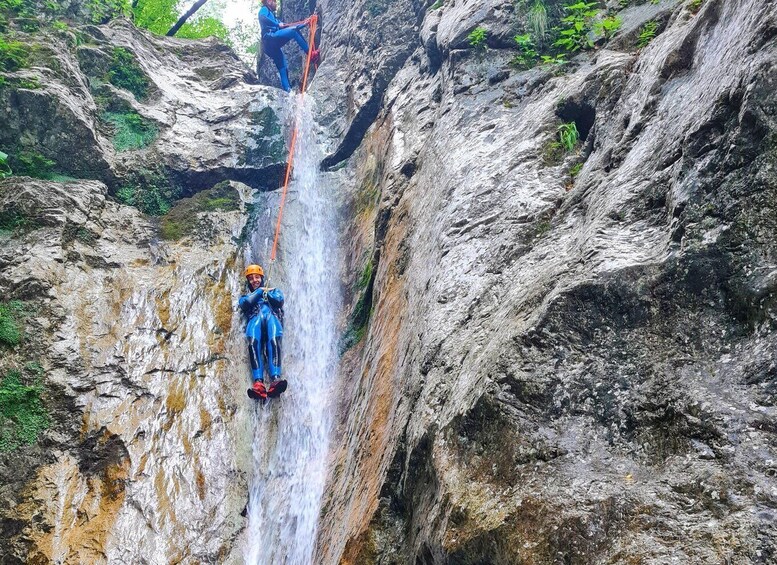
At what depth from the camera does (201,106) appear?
12086 mm

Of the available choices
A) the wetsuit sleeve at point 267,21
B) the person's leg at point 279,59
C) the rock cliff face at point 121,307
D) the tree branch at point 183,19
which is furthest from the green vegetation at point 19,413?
the tree branch at point 183,19

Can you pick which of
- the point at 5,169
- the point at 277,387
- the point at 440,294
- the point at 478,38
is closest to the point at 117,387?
the point at 277,387

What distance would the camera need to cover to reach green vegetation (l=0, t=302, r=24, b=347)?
7016 millimetres

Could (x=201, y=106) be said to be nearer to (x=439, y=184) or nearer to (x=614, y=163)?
(x=439, y=184)

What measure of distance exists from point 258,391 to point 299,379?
866mm

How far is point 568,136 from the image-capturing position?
583 centimetres

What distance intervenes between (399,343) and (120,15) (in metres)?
11.3

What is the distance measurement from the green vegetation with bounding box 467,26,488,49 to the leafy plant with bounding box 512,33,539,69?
20.4 inches

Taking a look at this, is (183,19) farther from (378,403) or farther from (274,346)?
(378,403)

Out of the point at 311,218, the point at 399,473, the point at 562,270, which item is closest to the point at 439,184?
the point at 562,270

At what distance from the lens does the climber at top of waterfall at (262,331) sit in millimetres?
8031

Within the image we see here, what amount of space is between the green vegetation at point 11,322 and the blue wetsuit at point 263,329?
2.85m

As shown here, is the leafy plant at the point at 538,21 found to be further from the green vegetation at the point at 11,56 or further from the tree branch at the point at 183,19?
the tree branch at the point at 183,19

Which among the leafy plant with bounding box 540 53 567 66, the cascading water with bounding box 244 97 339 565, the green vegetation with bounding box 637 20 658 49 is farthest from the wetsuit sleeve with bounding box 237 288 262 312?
the green vegetation with bounding box 637 20 658 49
